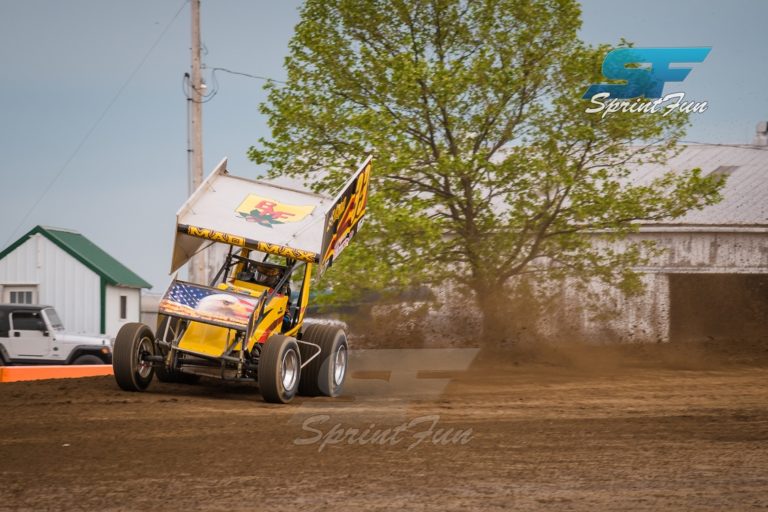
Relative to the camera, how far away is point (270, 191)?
12.5 m

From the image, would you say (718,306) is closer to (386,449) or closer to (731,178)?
(731,178)

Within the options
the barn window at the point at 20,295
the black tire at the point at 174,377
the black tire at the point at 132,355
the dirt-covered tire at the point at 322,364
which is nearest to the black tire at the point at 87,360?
the barn window at the point at 20,295

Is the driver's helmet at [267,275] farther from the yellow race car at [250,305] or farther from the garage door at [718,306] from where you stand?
the garage door at [718,306]

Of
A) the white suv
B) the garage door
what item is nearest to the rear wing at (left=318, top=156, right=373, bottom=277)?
the white suv

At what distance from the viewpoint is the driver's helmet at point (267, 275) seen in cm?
1215

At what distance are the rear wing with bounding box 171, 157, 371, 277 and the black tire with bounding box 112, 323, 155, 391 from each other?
3.53 feet

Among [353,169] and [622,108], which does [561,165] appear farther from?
[353,169]

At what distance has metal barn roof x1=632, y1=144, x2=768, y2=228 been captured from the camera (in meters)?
25.3

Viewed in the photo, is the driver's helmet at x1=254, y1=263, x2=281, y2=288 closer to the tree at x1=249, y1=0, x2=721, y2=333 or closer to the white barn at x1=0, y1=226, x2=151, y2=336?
the tree at x1=249, y1=0, x2=721, y2=333

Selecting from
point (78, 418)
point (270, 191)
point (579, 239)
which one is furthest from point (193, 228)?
point (579, 239)

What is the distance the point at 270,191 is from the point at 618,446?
20.0 ft

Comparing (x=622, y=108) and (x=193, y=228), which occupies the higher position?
(x=622, y=108)

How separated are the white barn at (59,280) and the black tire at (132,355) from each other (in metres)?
16.9

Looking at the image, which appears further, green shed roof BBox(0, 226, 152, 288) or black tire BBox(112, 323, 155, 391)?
green shed roof BBox(0, 226, 152, 288)
